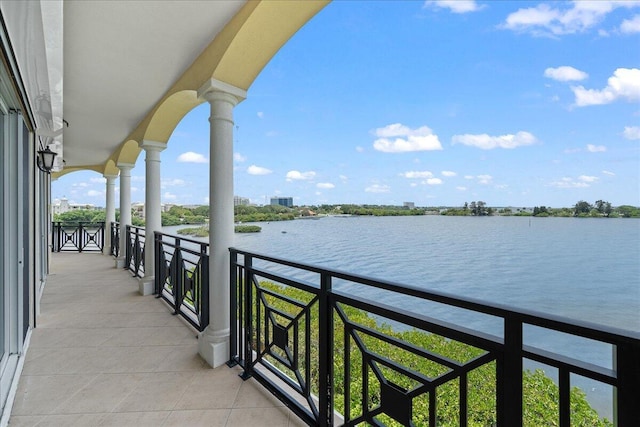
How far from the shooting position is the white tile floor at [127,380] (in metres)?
1.84

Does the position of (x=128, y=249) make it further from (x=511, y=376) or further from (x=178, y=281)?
(x=511, y=376)

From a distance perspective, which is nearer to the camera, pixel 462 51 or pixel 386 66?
pixel 462 51

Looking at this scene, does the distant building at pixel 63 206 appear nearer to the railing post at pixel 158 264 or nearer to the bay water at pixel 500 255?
the bay water at pixel 500 255

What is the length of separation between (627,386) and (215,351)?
246cm

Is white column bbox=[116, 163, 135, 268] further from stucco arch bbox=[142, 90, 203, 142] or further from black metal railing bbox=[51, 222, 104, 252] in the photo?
black metal railing bbox=[51, 222, 104, 252]

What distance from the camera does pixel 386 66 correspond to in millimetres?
21938

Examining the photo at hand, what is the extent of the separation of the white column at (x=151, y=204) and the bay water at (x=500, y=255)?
305 cm

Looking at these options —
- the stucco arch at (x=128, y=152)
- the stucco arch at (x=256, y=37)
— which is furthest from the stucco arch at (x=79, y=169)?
the stucco arch at (x=256, y=37)

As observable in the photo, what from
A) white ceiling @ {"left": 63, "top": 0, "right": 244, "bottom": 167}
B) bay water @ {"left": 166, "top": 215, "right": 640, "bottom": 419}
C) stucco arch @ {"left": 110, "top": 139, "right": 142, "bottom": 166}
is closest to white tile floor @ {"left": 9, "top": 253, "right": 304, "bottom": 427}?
white ceiling @ {"left": 63, "top": 0, "right": 244, "bottom": 167}

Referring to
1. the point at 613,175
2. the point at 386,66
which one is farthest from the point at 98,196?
the point at 386,66

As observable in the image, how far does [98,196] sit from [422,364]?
950 centimetres

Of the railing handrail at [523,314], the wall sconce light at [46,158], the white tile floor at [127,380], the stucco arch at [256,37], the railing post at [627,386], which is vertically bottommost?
the white tile floor at [127,380]

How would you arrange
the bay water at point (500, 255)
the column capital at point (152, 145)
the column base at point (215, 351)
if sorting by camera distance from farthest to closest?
1. the bay water at point (500, 255)
2. the column capital at point (152, 145)
3. the column base at point (215, 351)

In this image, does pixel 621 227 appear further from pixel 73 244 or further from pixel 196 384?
pixel 73 244
